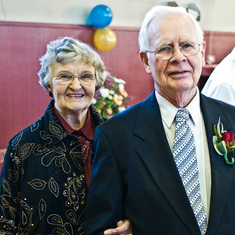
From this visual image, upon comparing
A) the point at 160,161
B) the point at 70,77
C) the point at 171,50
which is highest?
the point at 171,50

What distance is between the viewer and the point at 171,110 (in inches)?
57.2

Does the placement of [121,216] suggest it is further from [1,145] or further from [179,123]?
[1,145]

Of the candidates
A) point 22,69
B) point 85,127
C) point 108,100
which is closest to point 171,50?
point 85,127

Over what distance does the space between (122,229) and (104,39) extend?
3.53 metres

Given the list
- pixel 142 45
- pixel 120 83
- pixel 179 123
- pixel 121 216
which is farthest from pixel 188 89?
pixel 120 83

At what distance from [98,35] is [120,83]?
25.5 inches

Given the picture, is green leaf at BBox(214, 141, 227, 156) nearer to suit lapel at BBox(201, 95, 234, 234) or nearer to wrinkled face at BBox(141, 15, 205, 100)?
suit lapel at BBox(201, 95, 234, 234)

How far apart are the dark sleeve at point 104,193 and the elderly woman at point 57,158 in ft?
0.76

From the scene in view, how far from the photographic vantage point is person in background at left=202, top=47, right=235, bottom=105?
2310 millimetres

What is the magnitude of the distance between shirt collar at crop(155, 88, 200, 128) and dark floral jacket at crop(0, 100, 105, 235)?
1.51 feet

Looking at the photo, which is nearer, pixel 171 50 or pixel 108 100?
pixel 171 50

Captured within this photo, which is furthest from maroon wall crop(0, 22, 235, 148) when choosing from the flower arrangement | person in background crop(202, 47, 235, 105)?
person in background crop(202, 47, 235, 105)

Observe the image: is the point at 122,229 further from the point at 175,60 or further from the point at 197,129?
the point at 175,60

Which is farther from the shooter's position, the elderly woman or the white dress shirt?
the elderly woman
